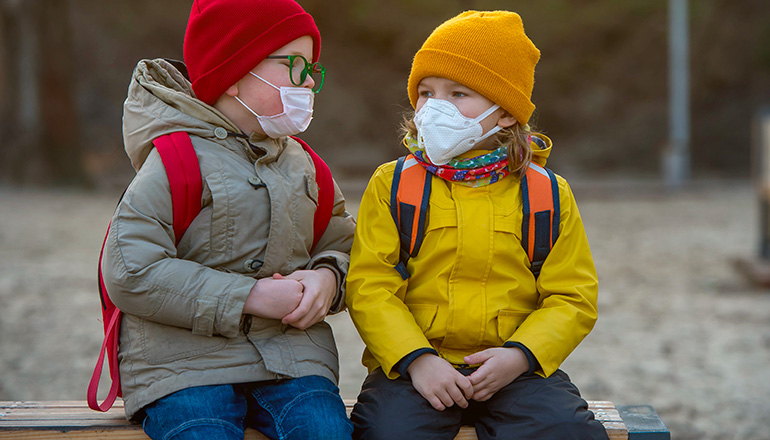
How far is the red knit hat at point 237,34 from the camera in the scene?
6.25 feet

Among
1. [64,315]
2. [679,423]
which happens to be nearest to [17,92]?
[64,315]

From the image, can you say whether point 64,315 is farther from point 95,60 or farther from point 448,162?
point 95,60

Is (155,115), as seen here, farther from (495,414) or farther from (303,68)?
(495,414)

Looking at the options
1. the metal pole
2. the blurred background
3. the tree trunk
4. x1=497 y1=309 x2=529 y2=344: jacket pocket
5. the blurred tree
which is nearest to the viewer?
x1=497 y1=309 x2=529 y2=344: jacket pocket

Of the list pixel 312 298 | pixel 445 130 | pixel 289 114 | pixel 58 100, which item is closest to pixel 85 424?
pixel 312 298

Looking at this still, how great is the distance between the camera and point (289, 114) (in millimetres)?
1951

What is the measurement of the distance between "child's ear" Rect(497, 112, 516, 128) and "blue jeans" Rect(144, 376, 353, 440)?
787mm

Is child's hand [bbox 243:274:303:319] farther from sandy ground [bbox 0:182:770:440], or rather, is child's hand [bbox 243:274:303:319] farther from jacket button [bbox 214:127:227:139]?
sandy ground [bbox 0:182:770:440]

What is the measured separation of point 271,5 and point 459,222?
27.1 inches

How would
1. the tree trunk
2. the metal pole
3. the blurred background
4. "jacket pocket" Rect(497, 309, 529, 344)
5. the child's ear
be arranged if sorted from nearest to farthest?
"jacket pocket" Rect(497, 309, 529, 344)
the child's ear
the blurred background
the metal pole
the tree trunk

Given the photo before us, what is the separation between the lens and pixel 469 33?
1.98 m

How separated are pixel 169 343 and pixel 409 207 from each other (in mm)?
648

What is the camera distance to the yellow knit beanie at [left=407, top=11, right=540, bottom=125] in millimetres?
1968

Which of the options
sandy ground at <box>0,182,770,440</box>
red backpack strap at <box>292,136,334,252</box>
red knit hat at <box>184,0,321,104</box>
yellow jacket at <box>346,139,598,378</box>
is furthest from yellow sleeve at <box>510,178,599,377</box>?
sandy ground at <box>0,182,770,440</box>
